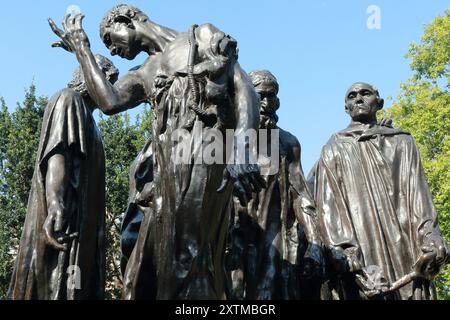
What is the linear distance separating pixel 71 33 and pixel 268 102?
311 cm

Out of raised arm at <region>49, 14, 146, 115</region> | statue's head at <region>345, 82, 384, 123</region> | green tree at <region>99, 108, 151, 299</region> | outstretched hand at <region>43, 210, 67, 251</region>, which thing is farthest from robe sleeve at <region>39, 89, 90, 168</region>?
green tree at <region>99, 108, 151, 299</region>

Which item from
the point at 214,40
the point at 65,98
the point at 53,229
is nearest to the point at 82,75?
the point at 65,98

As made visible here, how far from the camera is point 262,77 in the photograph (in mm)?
9516

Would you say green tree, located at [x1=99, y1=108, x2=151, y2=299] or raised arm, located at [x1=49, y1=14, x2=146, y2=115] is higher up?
green tree, located at [x1=99, y1=108, x2=151, y2=299]

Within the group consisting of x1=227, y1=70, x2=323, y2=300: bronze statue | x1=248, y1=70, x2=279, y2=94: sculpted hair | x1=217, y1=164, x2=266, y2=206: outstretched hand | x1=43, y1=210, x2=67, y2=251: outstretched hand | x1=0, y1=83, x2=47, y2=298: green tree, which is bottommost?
x1=43, y1=210, x2=67, y2=251: outstretched hand

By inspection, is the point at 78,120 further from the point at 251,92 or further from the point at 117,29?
the point at 251,92

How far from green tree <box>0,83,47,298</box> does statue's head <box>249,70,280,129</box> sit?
17910mm

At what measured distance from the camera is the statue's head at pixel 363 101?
9.55 m

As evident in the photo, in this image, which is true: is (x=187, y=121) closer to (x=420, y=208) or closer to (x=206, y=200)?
(x=206, y=200)

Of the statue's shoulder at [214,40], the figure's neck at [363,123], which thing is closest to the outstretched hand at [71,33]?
the statue's shoulder at [214,40]

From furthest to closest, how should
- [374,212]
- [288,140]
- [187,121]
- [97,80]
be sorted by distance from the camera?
1. [288,140]
2. [374,212]
3. [97,80]
4. [187,121]

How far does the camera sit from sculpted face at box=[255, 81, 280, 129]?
9406mm

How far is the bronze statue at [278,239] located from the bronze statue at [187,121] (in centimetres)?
206

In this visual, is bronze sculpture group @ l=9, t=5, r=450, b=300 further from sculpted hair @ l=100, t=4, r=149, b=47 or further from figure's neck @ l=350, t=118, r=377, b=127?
figure's neck @ l=350, t=118, r=377, b=127
